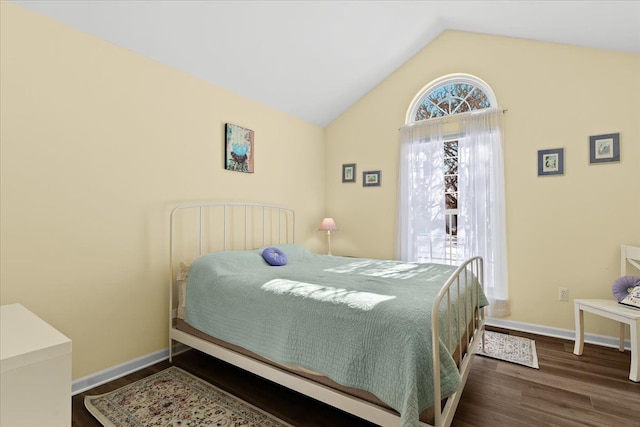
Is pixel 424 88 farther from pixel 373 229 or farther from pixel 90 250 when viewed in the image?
pixel 90 250

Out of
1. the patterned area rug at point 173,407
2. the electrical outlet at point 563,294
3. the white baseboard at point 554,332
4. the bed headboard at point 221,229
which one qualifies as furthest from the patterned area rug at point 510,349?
the bed headboard at point 221,229

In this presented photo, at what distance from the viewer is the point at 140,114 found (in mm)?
2396

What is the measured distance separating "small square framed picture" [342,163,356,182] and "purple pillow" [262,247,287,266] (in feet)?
5.75

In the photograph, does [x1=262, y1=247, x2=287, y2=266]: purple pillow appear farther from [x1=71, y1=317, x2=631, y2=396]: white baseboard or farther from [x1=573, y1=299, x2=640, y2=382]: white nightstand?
[x1=573, y1=299, x2=640, y2=382]: white nightstand

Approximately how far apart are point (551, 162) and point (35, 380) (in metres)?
3.85

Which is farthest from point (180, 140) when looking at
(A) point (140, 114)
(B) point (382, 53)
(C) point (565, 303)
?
(C) point (565, 303)

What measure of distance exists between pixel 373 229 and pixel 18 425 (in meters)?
3.49

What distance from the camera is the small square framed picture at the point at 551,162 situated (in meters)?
2.93

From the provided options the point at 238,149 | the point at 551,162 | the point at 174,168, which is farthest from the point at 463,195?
the point at 174,168

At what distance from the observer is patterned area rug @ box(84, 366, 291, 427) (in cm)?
172

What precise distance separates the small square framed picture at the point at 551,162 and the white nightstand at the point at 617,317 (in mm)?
1186

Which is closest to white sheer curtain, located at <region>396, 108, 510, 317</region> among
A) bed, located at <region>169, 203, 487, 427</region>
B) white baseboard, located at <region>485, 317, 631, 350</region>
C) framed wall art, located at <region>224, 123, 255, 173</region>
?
white baseboard, located at <region>485, 317, 631, 350</region>

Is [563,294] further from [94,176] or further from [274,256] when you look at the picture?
[94,176]

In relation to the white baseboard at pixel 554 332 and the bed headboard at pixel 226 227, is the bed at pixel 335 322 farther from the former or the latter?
the white baseboard at pixel 554 332
